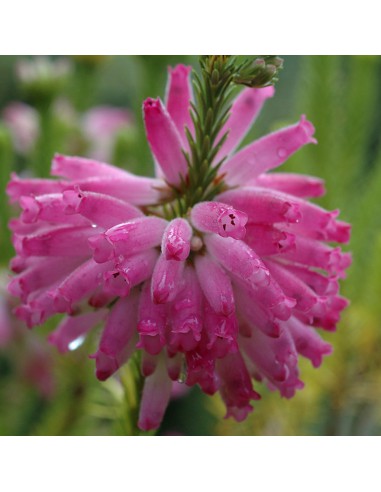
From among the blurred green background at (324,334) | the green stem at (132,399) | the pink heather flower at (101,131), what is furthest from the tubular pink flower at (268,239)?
the pink heather flower at (101,131)

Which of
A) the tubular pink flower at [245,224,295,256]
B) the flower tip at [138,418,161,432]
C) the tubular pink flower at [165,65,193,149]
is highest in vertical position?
the tubular pink flower at [165,65,193,149]

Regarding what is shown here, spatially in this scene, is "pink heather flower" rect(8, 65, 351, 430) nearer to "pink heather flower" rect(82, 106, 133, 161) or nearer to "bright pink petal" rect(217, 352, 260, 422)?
"bright pink petal" rect(217, 352, 260, 422)

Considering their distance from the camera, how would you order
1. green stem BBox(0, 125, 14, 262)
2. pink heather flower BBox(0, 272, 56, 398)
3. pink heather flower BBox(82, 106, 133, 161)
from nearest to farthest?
green stem BBox(0, 125, 14, 262), pink heather flower BBox(0, 272, 56, 398), pink heather flower BBox(82, 106, 133, 161)

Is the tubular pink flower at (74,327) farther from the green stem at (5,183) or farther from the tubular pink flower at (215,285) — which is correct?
the green stem at (5,183)

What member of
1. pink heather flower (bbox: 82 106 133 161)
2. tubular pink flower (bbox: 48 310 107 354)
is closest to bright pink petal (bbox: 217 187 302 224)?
tubular pink flower (bbox: 48 310 107 354)

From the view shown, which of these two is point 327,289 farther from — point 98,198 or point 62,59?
point 62,59

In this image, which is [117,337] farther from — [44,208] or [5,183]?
[5,183]
